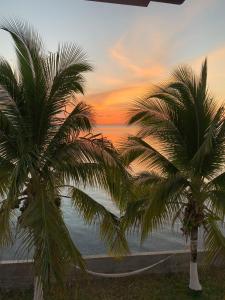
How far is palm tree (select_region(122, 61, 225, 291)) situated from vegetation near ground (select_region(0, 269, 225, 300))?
4.74 ft

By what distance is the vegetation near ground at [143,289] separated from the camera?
28.6 feet

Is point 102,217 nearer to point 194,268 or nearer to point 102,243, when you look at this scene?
point 194,268

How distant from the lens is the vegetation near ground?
343 inches

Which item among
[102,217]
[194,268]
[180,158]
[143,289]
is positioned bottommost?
[143,289]

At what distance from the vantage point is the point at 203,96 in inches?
325

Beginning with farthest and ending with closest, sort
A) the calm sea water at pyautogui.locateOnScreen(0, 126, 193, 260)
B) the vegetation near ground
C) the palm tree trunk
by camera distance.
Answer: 1. the calm sea water at pyautogui.locateOnScreen(0, 126, 193, 260)
2. the palm tree trunk
3. the vegetation near ground

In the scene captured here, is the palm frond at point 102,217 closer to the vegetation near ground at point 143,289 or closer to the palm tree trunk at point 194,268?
the vegetation near ground at point 143,289

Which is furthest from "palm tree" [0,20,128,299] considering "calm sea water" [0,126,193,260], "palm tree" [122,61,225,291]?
"calm sea water" [0,126,193,260]

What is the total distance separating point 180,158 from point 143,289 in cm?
339

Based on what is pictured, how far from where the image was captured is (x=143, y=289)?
9.22 m

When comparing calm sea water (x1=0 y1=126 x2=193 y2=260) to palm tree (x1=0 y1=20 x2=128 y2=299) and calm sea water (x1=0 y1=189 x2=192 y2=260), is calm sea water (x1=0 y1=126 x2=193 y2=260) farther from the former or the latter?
palm tree (x1=0 y1=20 x2=128 y2=299)

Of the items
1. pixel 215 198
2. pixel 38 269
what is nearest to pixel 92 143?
pixel 38 269

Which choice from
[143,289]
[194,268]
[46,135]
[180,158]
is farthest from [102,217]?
[194,268]

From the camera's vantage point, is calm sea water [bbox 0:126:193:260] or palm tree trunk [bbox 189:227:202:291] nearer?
palm tree trunk [bbox 189:227:202:291]
